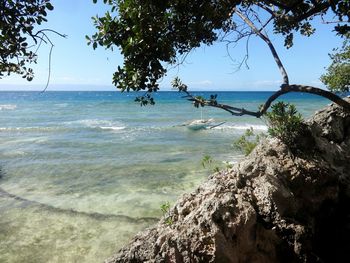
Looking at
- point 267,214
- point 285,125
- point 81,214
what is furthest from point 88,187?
point 267,214

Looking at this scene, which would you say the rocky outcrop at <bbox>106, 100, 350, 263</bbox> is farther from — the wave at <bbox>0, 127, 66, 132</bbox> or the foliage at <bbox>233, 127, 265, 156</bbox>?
the wave at <bbox>0, 127, 66, 132</bbox>

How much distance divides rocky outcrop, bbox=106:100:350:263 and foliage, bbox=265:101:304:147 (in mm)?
136

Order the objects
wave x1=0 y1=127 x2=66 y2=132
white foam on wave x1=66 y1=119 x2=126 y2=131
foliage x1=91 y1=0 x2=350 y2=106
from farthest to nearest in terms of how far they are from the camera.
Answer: white foam on wave x1=66 y1=119 x2=126 y2=131, wave x1=0 y1=127 x2=66 y2=132, foliage x1=91 y1=0 x2=350 y2=106

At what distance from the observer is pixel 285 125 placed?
552 cm

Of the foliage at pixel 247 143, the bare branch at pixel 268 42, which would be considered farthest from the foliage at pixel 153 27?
the foliage at pixel 247 143

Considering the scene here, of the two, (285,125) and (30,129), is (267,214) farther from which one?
(30,129)

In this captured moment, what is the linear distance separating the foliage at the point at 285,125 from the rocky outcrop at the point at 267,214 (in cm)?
14

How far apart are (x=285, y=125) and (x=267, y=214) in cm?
155

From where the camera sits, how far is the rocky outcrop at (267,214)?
4.20 metres

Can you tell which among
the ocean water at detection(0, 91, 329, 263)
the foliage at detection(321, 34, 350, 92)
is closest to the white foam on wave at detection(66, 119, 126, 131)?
the ocean water at detection(0, 91, 329, 263)

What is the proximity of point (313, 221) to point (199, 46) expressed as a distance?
283cm

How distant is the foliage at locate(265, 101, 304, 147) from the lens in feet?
17.9

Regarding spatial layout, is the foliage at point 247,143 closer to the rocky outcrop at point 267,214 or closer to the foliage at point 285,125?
the foliage at point 285,125

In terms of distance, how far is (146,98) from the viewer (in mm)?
4645
